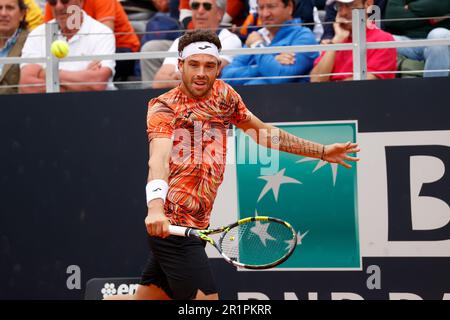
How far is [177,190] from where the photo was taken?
545cm

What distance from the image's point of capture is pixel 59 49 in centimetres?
779

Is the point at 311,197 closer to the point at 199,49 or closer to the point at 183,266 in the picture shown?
the point at 199,49

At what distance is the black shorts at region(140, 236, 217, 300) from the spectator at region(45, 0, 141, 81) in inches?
123

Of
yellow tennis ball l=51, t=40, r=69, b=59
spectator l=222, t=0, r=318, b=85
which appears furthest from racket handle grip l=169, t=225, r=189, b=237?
yellow tennis ball l=51, t=40, r=69, b=59

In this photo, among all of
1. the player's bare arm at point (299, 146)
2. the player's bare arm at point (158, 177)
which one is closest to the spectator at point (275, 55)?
the player's bare arm at point (299, 146)

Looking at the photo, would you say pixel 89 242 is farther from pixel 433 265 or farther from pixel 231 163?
pixel 433 265

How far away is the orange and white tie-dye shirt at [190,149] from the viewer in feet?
17.8

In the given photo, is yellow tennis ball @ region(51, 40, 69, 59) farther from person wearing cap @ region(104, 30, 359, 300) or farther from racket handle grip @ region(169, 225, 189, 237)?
racket handle grip @ region(169, 225, 189, 237)

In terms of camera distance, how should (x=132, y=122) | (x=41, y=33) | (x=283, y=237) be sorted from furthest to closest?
(x=41, y=33) → (x=132, y=122) → (x=283, y=237)

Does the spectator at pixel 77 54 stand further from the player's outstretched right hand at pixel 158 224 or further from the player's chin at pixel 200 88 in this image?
the player's outstretched right hand at pixel 158 224

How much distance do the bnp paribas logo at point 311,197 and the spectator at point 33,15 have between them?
250 centimetres

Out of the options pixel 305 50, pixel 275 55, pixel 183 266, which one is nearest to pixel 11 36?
pixel 275 55
